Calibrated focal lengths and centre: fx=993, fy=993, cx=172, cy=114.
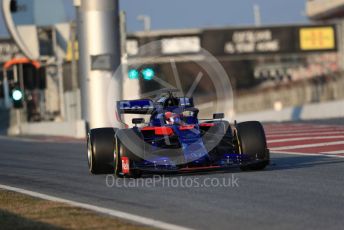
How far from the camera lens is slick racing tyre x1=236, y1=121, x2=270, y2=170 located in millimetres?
13273

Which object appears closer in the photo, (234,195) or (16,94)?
(234,195)

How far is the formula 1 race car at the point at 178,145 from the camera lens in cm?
1295

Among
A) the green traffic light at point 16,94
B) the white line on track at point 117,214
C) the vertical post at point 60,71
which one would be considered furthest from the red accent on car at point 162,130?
the vertical post at point 60,71

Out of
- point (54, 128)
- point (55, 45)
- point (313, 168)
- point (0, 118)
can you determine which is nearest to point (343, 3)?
point (0, 118)

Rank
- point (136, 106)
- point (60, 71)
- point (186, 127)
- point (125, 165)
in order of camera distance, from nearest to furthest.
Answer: point (125, 165) → point (186, 127) → point (136, 106) → point (60, 71)

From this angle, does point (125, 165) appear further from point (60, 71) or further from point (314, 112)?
point (60, 71)

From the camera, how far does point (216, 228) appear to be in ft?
27.9

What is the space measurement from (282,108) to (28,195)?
34383mm

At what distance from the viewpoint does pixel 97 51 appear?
2945 cm

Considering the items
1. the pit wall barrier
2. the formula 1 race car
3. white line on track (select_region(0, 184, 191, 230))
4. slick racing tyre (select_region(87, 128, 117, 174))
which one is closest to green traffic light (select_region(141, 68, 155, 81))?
the formula 1 race car

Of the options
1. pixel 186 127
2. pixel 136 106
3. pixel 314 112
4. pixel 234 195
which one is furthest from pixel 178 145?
pixel 314 112

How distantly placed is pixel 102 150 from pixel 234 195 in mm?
3522

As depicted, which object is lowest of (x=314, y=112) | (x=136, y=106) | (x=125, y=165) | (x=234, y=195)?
(x=314, y=112)

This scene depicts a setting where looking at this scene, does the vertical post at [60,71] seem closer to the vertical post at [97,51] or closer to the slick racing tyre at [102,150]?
the vertical post at [97,51]
